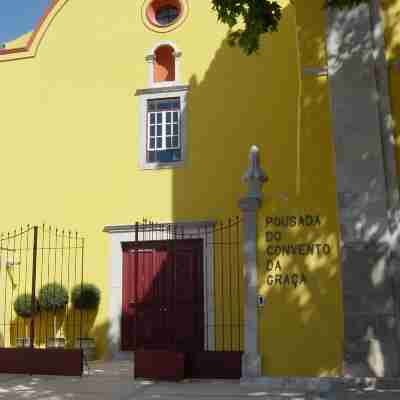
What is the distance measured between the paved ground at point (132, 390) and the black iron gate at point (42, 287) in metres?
2.70

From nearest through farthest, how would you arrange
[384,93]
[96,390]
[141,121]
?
[96,390]
[384,93]
[141,121]

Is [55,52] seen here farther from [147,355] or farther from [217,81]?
[147,355]

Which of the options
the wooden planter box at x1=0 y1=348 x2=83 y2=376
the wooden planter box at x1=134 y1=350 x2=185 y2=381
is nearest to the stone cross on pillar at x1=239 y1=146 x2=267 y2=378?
the wooden planter box at x1=134 y1=350 x2=185 y2=381

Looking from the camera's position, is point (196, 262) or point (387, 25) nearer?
point (387, 25)

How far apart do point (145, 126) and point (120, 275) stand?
3.28 metres

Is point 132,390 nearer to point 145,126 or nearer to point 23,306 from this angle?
point 23,306

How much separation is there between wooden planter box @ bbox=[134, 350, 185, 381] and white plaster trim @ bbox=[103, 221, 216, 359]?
2.38m

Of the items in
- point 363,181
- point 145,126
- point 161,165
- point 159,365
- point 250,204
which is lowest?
point 159,365

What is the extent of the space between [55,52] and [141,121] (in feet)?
8.96

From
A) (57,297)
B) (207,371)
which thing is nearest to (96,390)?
(207,371)

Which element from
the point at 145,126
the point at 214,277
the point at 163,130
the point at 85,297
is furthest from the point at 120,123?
the point at 214,277

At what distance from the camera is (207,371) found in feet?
31.3

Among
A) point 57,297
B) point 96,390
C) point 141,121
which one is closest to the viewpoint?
point 96,390

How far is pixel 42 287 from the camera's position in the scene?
41.7 feet
